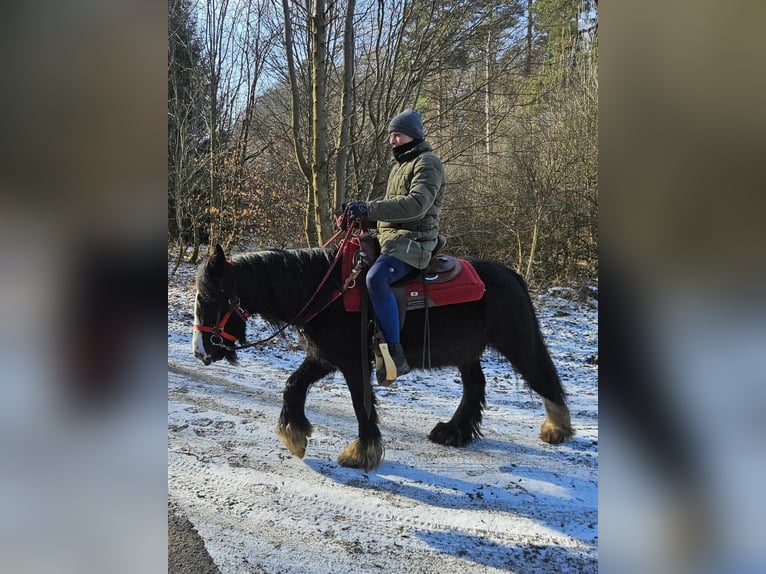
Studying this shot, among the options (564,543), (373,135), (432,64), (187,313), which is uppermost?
(432,64)

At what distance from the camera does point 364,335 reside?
10.4 feet

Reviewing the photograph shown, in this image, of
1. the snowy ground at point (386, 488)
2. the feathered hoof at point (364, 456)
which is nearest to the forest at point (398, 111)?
A: the snowy ground at point (386, 488)

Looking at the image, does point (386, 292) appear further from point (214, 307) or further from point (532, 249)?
point (532, 249)

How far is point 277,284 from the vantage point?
3258 millimetres

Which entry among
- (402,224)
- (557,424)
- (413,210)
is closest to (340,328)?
(402,224)

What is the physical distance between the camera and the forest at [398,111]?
8.10m

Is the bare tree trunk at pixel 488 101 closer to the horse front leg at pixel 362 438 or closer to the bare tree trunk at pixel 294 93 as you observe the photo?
the bare tree trunk at pixel 294 93

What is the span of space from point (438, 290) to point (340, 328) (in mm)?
754

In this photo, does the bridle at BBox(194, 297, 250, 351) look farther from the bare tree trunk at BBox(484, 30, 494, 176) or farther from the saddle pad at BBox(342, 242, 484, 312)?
the bare tree trunk at BBox(484, 30, 494, 176)

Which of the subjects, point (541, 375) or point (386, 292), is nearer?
point (386, 292)
